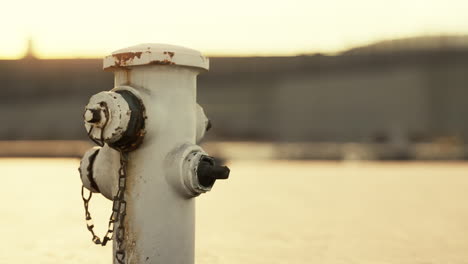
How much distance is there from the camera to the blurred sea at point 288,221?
13.9 ft

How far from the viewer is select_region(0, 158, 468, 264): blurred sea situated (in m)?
4.25

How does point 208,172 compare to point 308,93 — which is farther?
point 308,93

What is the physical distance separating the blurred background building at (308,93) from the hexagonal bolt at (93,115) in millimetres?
37055

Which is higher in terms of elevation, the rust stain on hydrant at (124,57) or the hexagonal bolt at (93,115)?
the rust stain on hydrant at (124,57)

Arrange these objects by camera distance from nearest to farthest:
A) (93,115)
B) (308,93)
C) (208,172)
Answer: (93,115) → (208,172) → (308,93)

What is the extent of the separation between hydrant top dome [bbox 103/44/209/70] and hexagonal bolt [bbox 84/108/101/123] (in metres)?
0.33

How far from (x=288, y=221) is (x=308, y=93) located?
39.7 metres

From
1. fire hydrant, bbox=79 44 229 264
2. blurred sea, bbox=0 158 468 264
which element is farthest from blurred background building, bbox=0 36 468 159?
fire hydrant, bbox=79 44 229 264

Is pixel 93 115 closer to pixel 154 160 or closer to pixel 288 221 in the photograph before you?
pixel 154 160

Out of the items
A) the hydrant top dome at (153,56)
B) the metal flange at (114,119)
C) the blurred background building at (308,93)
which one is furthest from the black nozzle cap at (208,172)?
the blurred background building at (308,93)

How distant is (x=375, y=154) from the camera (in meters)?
18.8

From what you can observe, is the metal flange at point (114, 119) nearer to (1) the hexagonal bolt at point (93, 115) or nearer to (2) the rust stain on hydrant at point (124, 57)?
(1) the hexagonal bolt at point (93, 115)

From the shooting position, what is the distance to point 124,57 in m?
2.89

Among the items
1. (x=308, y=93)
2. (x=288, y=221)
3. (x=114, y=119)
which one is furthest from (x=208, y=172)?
(x=308, y=93)
